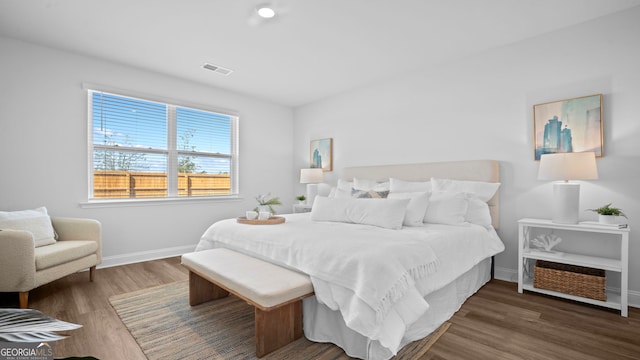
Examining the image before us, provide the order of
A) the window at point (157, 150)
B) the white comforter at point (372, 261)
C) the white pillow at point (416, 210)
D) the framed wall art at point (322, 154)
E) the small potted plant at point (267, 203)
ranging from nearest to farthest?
1. the white comforter at point (372, 261)
2. the white pillow at point (416, 210)
3. the small potted plant at point (267, 203)
4. the window at point (157, 150)
5. the framed wall art at point (322, 154)

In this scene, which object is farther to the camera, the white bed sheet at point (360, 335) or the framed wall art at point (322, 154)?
the framed wall art at point (322, 154)

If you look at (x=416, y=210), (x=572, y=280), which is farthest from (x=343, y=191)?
(x=572, y=280)

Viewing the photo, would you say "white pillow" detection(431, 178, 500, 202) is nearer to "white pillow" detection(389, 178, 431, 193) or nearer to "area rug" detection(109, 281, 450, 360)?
"white pillow" detection(389, 178, 431, 193)

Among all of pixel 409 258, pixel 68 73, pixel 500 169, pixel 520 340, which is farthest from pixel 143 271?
pixel 500 169

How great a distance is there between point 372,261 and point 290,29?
2.35 metres

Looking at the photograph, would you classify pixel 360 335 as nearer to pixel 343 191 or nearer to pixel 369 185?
pixel 343 191

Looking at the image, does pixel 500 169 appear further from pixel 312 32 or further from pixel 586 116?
pixel 312 32

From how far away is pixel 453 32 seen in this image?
2.97 metres

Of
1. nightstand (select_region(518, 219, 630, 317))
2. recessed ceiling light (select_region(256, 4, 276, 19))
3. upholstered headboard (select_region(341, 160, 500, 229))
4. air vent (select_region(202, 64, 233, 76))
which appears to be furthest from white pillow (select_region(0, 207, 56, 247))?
nightstand (select_region(518, 219, 630, 317))

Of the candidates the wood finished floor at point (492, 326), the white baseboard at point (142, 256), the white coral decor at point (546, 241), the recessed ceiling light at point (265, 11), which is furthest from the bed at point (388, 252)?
the recessed ceiling light at point (265, 11)

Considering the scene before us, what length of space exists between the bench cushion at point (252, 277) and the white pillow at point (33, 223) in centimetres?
157

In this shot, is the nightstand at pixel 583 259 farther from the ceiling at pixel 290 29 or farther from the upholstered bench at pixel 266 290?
the upholstered bench at pixel 266 290

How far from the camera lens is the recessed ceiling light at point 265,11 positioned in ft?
8.44

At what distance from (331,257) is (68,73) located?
3754mm
